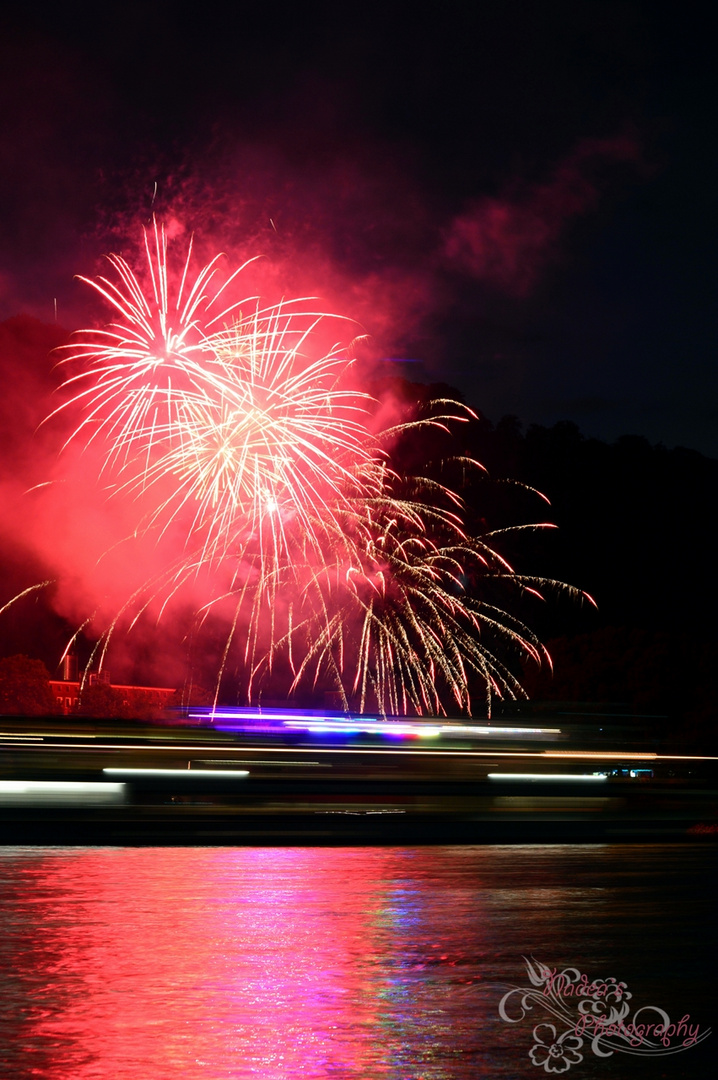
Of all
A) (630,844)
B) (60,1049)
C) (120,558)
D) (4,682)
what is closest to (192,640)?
(120,558)

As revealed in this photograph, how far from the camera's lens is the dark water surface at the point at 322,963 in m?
6.26

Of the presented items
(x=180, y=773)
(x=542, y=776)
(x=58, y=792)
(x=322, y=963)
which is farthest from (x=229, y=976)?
(x=542, y=776)

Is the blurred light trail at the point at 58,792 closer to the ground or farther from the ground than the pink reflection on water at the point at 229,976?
farther from the ground

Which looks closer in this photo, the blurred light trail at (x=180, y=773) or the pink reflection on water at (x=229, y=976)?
the pink reflection on water at (x=229, y=976)

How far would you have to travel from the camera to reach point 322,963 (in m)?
8.59

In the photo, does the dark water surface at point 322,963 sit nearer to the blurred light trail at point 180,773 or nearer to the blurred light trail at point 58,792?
the blurred light trail at point 58,792

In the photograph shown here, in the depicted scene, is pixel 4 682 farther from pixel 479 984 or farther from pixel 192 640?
pixel 479 984

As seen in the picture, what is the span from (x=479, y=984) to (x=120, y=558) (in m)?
36.1

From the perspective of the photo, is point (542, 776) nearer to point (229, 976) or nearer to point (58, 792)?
point (58, 792)

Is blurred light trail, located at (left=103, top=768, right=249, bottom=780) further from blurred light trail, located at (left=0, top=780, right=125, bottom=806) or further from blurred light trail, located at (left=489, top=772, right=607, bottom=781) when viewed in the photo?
blurred light trail, located at (left=489, top=772, right=607, bottom=781)

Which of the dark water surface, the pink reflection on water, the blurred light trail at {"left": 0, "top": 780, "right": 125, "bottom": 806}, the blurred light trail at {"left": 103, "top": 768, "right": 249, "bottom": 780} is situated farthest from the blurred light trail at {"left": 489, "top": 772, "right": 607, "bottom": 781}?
the pink reflection on water

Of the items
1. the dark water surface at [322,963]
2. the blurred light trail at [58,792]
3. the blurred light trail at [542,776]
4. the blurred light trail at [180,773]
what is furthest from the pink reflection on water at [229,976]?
the blurred light trail at [542,776]

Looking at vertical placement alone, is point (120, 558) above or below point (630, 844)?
above

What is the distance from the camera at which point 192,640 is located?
4778 cm
